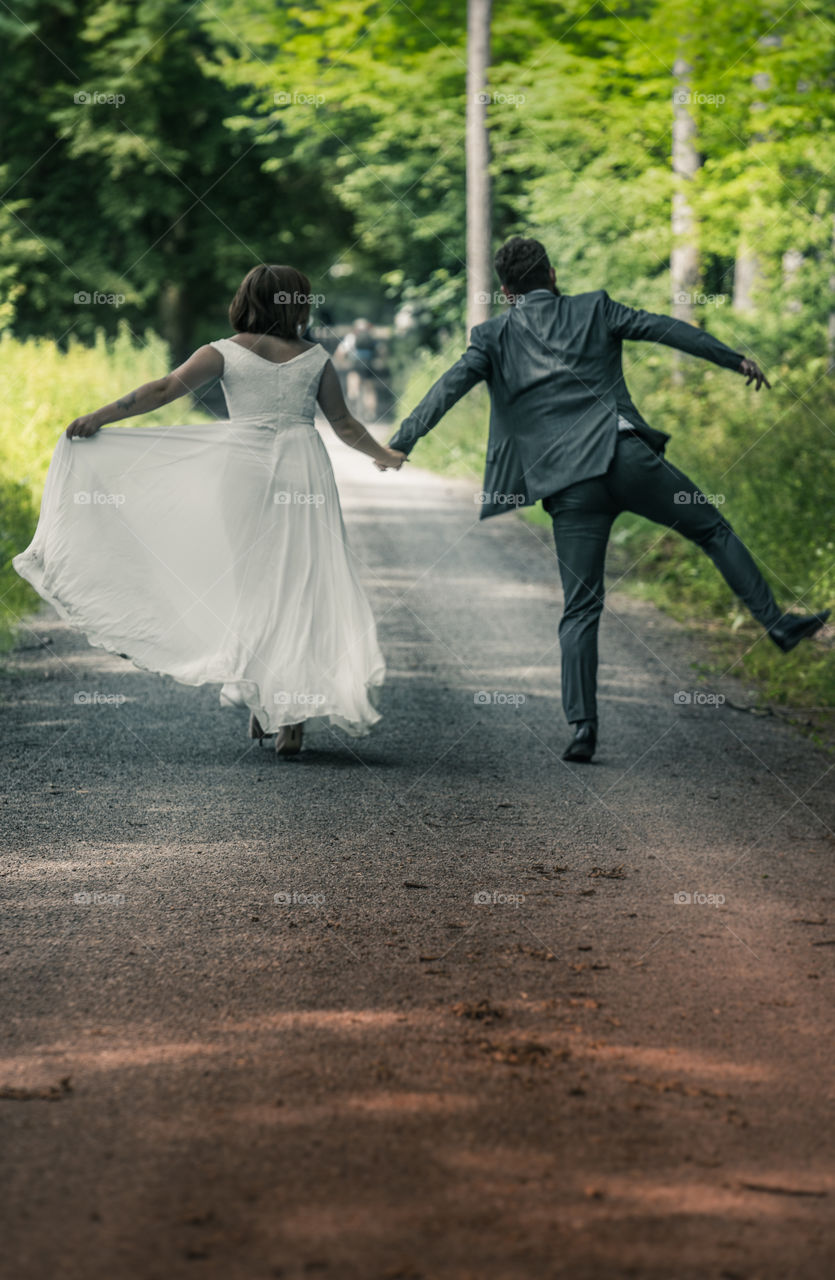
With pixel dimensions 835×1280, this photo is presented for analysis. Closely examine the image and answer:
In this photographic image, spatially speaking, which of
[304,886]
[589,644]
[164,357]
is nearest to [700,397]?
[589,644]

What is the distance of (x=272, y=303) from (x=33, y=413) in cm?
921

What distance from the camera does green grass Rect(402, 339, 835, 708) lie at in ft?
30.8

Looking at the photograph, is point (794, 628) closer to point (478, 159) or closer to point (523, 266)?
point (523, 266)

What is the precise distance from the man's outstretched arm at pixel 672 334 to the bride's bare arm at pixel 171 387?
6.02 ft

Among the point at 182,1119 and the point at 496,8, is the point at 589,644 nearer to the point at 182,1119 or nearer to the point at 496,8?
the point at 182,1119

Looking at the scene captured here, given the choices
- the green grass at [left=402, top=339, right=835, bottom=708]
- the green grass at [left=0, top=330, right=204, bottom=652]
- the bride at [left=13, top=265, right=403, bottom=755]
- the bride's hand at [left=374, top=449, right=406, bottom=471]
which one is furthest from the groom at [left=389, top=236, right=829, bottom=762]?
the green grass at [left=0, top=330, right=204, bottom=652]

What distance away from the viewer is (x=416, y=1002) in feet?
12.5

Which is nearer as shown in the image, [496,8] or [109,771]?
[109,771]

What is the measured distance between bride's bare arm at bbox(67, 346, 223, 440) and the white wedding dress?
0.08 m

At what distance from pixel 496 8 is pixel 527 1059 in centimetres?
2473

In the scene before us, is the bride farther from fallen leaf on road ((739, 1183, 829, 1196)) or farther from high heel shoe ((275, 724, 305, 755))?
fallen leaf on road ((739, 1183, 829, 1196))

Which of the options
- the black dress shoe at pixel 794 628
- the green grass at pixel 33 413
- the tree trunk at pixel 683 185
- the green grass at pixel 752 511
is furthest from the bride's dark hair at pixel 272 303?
the tree trunk at pixel 683 185

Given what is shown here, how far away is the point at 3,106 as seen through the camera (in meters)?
31.1

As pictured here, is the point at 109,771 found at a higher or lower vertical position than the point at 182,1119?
lower
